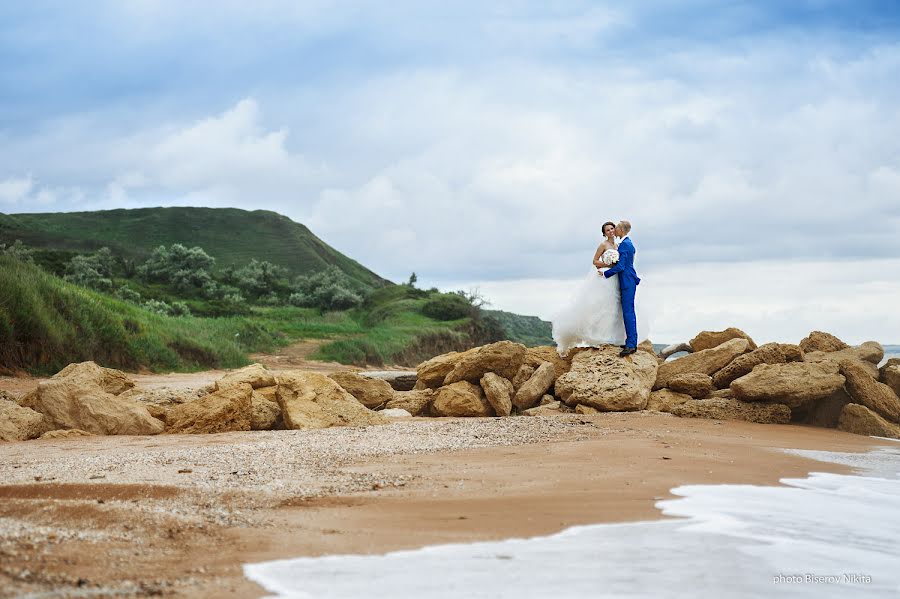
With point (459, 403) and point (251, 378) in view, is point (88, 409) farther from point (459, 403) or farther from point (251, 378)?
point (459, 403)

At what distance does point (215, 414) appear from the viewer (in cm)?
1033

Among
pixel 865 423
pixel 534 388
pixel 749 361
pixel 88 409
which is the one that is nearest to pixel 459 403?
pixel 534 388

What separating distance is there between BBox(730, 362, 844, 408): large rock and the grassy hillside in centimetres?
4540

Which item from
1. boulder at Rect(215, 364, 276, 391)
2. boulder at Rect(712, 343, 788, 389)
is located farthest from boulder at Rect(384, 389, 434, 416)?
boulder at Rect(712, 343, 788, 389)

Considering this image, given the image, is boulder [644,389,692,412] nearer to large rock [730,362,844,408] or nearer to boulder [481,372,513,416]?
large rock [730,362,844,408]

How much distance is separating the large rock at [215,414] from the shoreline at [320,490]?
710mm

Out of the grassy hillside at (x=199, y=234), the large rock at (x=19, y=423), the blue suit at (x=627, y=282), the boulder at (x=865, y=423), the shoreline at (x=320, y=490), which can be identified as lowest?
the large rock at (x=19, y=423)

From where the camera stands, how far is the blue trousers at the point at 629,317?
1284 cm

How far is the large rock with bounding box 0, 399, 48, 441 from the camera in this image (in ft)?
31.4

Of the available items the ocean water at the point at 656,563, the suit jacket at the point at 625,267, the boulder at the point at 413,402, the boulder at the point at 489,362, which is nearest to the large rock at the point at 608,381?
the boulder at the point at 489,362

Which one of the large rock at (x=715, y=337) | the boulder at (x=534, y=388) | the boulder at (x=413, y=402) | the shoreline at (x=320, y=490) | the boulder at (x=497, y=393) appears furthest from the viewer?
the large rock at (x=715, y=337)

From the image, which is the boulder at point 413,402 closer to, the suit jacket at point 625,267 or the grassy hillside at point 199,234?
the suit jacket at point 625,267

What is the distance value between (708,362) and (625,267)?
6.35 feet

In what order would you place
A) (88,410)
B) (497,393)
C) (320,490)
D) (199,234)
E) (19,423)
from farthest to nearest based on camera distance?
(199,234), (497,393), (88,410), (19,423), (320,490)
